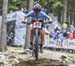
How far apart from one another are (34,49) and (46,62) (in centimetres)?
67

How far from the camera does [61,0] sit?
111ft

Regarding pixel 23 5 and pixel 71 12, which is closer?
pixel 23 5

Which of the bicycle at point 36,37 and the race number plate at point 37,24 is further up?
the race number plate at point 37,24

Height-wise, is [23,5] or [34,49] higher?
[23,5]

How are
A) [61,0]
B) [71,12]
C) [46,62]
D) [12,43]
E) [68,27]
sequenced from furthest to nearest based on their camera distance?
[71,12]
[61,0]
[68,27]
[12,43]
[46,62]

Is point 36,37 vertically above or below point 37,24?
below

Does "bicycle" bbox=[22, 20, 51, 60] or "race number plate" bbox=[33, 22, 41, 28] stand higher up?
"race number plate" bbox=[33, 22, 41, 28]

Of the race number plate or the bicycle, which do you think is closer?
the bicycle

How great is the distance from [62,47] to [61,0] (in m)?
13.7

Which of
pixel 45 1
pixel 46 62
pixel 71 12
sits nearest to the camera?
pixel 46 62

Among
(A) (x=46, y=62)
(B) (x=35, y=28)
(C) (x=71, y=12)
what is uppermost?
(C) (x=71, y=12)

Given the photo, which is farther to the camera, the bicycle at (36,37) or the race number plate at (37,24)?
the race number plate at (37,24)

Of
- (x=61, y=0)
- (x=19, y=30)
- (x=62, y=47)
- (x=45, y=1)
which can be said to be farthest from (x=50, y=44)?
(x=61, y=0)

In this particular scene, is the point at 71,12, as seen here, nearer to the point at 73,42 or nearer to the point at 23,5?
the point at 23,5
